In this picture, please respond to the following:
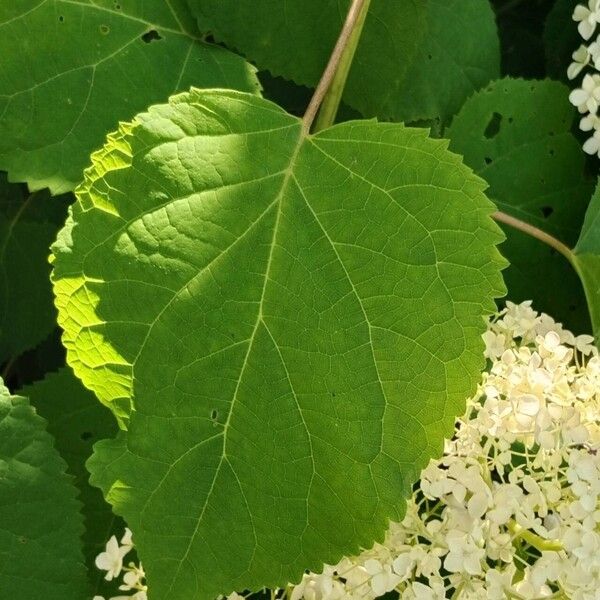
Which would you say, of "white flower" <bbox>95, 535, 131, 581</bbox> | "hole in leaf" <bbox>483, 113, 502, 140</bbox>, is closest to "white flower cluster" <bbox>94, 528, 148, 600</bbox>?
"white flower" <bbox>95, 535, 131, 581</bbox>

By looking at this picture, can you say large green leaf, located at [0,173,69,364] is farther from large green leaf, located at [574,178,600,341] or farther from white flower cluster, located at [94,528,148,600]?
large green leaf, located at [574,178,600,341]

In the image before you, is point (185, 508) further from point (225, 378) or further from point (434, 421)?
point (434, 421)

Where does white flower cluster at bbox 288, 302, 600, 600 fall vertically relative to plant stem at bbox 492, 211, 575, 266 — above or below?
below

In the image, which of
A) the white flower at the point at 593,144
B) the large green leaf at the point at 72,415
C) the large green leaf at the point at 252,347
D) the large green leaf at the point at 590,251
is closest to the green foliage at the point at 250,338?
the large green leaf at the point at 252,347

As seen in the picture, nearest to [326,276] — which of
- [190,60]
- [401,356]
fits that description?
[401,356]

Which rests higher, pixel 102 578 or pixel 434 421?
pixel 434 421

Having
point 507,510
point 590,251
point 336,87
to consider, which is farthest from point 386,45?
point 507,510
